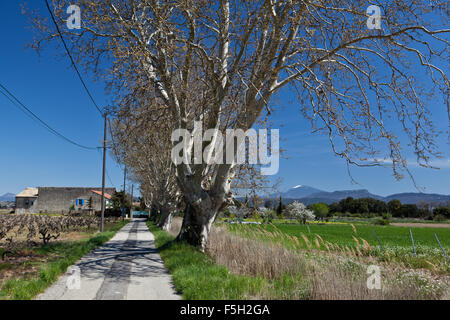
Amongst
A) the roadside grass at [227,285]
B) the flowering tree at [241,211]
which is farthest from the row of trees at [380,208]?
the roadside grass at [227,285]

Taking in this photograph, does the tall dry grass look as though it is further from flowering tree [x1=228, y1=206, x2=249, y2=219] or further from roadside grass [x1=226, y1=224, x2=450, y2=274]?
flowering tree [x1=228, y1=206, x2=249, y2=219]

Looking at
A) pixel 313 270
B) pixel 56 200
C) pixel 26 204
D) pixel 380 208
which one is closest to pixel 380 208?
pixel 380 208

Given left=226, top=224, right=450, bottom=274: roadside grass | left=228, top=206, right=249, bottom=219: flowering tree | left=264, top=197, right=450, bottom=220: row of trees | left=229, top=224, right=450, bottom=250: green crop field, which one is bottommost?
left=264, top=197, right=450, bottom=220: row of trees

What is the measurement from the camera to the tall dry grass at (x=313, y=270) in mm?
5441

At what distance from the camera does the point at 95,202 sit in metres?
80.6

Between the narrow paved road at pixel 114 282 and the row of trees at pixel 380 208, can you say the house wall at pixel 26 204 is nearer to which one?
the narrow paved road at pixel 114 282

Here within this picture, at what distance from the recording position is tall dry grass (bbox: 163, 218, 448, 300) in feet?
17.9

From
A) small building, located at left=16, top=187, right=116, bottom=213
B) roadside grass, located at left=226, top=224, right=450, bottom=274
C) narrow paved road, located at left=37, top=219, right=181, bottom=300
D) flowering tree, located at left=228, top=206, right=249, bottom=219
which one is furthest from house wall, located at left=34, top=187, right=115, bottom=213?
narrow paved road, located at left=37, top=219, right=181, bottom=300

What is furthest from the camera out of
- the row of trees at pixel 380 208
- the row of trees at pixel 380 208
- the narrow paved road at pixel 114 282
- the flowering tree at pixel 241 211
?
the row of trees at pixel 380 208

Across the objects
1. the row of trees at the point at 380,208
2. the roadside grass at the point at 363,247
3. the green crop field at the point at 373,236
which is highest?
the roadside grass at the point at 363,247

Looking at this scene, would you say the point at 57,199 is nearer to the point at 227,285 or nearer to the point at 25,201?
the point at 25,201
